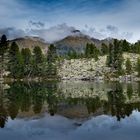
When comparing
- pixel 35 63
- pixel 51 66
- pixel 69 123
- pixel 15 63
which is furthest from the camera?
pixel 35 63

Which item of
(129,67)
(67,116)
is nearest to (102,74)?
(129,67)

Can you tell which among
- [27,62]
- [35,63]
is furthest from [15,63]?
[35,63]

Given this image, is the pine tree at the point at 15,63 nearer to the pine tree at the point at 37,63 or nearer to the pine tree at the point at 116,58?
the pine tree at the point at 37,63

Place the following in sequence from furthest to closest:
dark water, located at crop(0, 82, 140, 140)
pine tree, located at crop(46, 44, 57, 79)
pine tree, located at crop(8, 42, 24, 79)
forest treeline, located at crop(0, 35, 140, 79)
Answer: pine tree, located at crop(46, 44, 57, 79), forest treeline, located at crop(0, 35, 140, 79), pine tree, located at crop(8, 42, 24, 79), dark water, located at crop(0, 82, 140, 140)

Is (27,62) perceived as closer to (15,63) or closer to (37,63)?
(37,63)

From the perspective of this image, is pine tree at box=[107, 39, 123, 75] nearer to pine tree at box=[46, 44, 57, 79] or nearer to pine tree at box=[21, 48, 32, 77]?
pine tree at box=[46, 44, 57, 79]

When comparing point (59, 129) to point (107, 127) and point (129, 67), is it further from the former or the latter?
point (129, 67)

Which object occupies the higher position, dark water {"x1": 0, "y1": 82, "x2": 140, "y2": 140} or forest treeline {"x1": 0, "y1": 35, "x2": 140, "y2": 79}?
forest treeline {"x1": 0, "y1": 35, "x2": 140, "y2": 79}

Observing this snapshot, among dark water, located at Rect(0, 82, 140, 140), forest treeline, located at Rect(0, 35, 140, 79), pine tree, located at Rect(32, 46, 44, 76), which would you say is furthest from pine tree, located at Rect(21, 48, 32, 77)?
dark water, located at Rect(0, 82, 140, 140)

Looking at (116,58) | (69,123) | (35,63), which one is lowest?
(69,123)

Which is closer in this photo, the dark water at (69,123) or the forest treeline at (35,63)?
the dark water at (69,123)

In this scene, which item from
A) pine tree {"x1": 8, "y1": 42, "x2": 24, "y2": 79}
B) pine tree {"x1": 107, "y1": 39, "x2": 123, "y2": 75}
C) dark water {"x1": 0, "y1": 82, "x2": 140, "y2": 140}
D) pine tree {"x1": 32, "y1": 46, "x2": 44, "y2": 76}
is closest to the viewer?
dark water {"x1": 0, "y1": 82, "x2": 140, "y2": 140}

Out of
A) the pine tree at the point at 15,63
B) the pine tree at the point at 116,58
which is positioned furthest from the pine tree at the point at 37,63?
the pine tree at the point at 116,58

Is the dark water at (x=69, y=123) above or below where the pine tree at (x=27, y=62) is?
below
